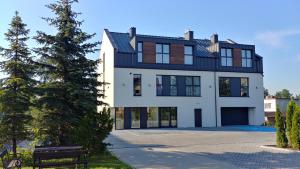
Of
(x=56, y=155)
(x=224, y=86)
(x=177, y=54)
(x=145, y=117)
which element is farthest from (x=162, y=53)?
(x=56, y=155)

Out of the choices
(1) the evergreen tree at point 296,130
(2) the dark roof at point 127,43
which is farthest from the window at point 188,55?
(1) the evergreen tree at point 296,130

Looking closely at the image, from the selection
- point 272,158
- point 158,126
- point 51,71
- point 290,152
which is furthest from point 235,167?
point 158,126

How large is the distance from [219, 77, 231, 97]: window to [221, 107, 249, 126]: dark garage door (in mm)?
1627

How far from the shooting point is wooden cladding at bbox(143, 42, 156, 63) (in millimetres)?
30422

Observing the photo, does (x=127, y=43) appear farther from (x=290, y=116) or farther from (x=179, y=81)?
(x=290, y=116)

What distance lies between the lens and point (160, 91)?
102 feet

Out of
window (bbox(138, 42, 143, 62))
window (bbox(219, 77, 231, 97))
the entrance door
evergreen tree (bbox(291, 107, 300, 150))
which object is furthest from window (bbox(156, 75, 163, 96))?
evergreen tree (bbox(291, 107, 300, 150))

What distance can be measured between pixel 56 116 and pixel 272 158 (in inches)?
327

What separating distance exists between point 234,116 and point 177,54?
31.2 ft

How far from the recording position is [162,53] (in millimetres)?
31141

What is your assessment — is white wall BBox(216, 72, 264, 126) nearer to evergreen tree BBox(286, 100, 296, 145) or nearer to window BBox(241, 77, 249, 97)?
window BBox(241, 77, 249, 97)

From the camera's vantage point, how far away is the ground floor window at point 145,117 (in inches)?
1164

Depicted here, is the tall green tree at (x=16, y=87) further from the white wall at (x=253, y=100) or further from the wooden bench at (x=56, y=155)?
the white wall at (x=253, y=100)

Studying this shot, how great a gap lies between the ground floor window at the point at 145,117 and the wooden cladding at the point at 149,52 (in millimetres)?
4512
